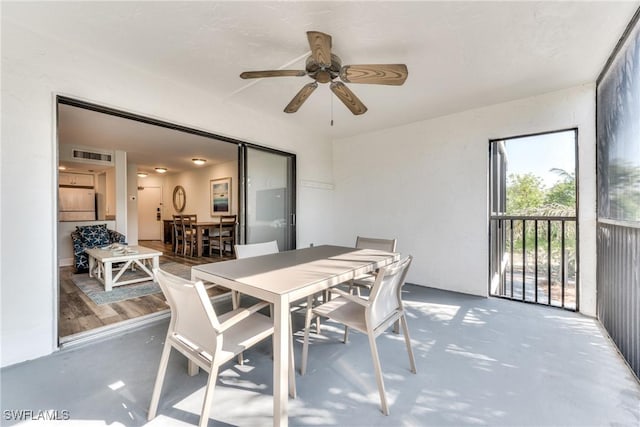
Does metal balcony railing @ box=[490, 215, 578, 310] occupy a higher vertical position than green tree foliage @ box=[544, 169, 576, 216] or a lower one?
lower

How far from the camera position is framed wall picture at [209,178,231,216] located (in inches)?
278

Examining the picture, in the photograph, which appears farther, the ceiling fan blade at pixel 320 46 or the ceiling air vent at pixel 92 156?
the ceiling air vent at pixel 92 156

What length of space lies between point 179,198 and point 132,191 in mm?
1534

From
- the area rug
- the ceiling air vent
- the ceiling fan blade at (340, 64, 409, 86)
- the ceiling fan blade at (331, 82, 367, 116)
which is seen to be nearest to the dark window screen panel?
the ceiling fan blade at (340, 64, 409, 86)

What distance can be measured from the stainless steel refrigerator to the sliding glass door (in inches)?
213

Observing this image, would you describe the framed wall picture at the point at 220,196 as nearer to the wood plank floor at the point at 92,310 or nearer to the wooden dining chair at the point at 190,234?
the wooden dining chair at the point at 190,234

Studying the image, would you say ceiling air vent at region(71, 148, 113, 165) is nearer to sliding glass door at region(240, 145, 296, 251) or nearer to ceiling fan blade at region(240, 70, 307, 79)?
sliding glass door at region(240, 145, 296, 251)

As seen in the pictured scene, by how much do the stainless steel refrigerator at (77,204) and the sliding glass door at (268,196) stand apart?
540 centimetres

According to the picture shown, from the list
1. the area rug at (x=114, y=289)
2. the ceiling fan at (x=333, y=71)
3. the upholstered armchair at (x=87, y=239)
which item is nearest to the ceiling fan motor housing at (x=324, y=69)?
the ceiling fan at (x=333, y=71)

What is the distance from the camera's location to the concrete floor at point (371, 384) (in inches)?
56.1

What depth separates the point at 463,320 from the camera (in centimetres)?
267

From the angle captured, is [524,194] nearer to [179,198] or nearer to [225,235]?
[225,235]

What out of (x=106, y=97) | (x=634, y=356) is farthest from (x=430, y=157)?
(x=106, y=97)

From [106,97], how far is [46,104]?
1.34 feet
